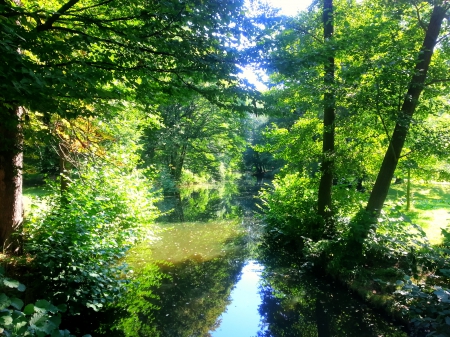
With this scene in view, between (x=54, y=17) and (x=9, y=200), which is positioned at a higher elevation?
(x=54, y=17)

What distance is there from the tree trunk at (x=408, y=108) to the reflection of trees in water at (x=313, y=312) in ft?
6.60

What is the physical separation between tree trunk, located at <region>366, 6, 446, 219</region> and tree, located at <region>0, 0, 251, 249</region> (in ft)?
12.9

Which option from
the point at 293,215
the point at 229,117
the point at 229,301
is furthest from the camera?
the point at 293,215

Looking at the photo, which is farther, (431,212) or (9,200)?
(431,212)

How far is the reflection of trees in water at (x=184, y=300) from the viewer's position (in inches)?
216

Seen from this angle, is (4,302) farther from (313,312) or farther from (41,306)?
(313,312)

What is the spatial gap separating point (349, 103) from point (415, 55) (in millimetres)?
1587

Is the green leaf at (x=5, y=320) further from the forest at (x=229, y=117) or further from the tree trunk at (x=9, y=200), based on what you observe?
the tree trunk at (x=9, y=200)

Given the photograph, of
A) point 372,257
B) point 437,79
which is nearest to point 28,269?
point 372,257

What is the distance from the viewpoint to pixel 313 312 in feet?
19.6

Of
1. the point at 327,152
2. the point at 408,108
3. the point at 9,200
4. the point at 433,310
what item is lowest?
the point at 433,310

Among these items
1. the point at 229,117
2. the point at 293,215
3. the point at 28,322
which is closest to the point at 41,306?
the point at 28,322

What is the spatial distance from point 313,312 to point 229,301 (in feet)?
5.96

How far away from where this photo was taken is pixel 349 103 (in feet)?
23.5
